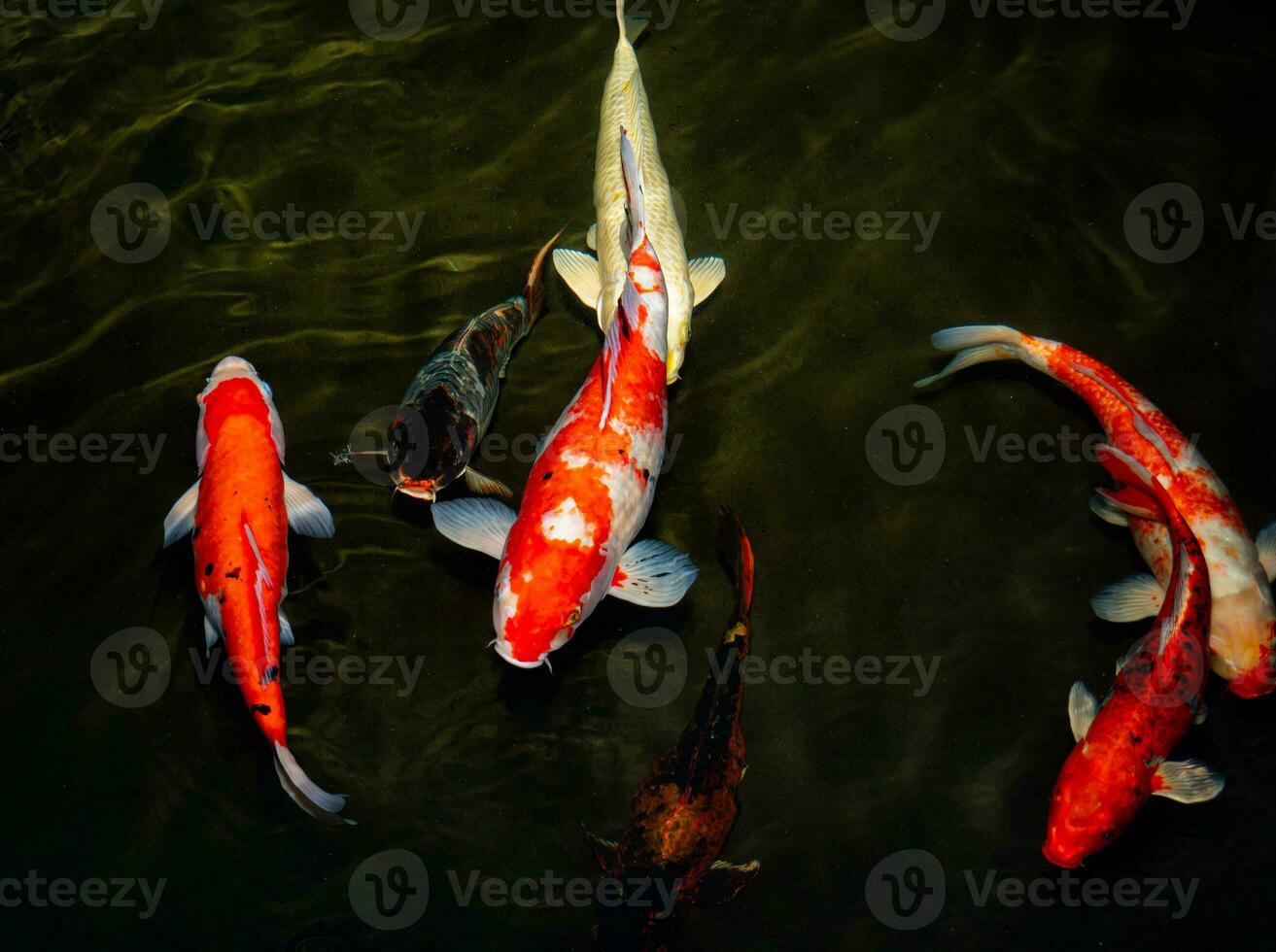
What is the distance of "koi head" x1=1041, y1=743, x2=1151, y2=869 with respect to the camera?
407cm

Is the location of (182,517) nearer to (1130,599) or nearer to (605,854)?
(605,854)

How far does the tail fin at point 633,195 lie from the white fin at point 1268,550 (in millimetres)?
3831

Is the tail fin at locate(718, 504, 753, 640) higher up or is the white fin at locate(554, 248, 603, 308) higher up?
the white fin at locate(554, 248, 603, 308)

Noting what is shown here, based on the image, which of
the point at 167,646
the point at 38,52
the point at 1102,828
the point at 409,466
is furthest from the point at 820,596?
the point at 38,52

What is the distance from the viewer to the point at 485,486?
4.75 m

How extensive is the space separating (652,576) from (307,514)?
196cm

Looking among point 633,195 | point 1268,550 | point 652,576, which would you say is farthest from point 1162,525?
point 633,195

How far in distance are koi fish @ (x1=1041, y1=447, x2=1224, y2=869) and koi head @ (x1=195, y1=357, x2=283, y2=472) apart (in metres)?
4.51

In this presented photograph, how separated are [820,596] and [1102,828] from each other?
70.5 inches

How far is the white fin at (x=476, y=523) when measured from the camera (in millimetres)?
4277

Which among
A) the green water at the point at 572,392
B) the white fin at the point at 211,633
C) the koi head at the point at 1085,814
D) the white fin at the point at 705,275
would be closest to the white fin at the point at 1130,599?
the green water at the point at 572,392

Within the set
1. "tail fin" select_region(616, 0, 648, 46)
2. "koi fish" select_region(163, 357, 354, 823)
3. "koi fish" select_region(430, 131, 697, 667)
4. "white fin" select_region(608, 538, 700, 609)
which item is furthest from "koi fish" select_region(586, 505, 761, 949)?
"tail fin" select_region(616, 0, 648, 46)

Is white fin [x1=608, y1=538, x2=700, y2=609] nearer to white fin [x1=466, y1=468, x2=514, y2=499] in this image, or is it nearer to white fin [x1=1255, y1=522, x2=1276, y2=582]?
white fin [x1=466, y1=468, x2=514, y2=499]

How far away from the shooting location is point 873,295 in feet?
17.7
